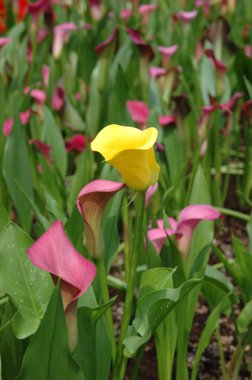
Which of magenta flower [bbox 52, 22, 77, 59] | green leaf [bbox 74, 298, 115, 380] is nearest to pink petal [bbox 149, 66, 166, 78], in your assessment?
magenta flower [bbox 52, 22, 77, 59]

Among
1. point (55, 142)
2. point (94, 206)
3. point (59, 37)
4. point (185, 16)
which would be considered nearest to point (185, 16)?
point (185, 16)

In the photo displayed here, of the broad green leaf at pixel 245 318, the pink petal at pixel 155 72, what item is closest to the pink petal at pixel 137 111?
the pink petal at pixel 155 72

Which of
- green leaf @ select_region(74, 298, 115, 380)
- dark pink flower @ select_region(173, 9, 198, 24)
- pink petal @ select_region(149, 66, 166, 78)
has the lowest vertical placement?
dark pink flower @ select_region(173, 9, 198, 24)

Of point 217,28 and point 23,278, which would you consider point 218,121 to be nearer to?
point 217,28

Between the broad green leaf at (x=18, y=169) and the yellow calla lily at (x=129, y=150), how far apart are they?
1.54 ft

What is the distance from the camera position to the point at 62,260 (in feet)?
1.57

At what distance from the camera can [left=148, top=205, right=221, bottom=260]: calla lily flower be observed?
2.03 ft

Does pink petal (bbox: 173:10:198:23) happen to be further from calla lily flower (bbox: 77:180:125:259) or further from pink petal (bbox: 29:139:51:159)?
calla lily flower (bbox: 77:180:125:259)

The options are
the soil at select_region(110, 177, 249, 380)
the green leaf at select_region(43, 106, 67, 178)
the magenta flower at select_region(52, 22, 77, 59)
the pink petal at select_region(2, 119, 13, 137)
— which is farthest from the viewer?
the magenta flower at select_region(52, 22, 77, 59)

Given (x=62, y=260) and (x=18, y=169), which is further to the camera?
(x=18, y=169)

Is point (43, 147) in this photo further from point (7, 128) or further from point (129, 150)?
point (129, 150)

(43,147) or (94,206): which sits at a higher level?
(94,206)

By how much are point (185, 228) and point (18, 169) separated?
372mm

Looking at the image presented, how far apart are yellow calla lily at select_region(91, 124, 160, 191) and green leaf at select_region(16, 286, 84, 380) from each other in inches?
4.1
